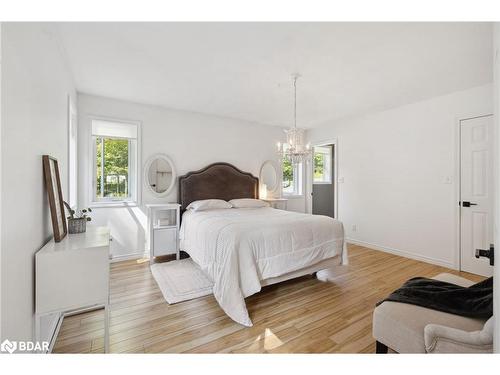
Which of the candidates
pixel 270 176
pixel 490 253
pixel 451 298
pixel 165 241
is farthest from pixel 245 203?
pixel 490 253

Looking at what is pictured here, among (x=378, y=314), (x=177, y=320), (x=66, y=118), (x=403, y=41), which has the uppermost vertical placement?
(x=403, y=41)

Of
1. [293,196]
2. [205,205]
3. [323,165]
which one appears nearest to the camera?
[205,205]

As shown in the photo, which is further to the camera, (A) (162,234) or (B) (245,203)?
(B) (245,203)

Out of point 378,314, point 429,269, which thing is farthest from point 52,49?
point 429,269

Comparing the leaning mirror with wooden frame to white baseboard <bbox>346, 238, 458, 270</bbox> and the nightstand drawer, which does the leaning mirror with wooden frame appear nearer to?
the nightstand drawer

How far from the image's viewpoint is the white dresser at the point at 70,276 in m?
1.36

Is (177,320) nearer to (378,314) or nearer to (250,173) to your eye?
(378,314)

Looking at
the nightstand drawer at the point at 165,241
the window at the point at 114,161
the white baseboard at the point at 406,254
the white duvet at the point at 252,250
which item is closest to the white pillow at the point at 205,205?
the nightstand drawer at the point at 165,241

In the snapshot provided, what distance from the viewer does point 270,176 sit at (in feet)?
16.6

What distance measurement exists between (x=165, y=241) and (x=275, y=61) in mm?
2922

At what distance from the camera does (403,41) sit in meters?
2.00

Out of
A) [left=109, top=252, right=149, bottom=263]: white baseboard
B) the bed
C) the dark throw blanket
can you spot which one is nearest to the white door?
the bed

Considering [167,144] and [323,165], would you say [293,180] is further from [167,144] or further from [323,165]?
[167,144]
